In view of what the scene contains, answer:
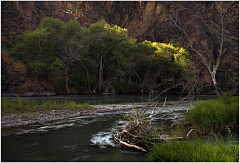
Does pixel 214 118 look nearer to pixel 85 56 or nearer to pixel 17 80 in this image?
pixel 17 80

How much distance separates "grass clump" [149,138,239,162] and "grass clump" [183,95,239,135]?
16.7ft

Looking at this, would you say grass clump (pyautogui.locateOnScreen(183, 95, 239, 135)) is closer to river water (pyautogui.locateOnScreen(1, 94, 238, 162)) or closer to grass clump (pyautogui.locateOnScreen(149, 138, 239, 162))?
river water (pyautogui.locateOnScreen(1, 94, 238, 162))

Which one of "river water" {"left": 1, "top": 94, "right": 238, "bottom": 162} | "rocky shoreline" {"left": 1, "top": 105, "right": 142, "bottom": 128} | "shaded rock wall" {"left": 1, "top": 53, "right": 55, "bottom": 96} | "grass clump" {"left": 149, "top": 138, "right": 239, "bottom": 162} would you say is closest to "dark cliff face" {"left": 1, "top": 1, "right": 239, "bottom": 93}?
"shaded rock wall" {"left": 1, "top": 53, "right": 55, "bottom": 96}

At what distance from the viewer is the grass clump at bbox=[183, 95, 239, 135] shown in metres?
11.2

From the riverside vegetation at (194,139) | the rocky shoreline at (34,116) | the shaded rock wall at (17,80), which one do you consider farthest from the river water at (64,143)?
the shaded rock wall at (17,80)

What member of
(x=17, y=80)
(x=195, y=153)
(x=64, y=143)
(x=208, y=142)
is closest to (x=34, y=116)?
(x=64, y=143)

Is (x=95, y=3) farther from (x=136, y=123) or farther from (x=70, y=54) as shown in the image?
(x=136, y=123)

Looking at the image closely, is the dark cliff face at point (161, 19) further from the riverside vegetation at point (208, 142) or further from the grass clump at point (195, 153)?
the grass clump at point (195, 153)

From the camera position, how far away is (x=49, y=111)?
17750mm

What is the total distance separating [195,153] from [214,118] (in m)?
6.45

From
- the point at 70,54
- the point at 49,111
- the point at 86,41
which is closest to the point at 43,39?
the point at 70,54

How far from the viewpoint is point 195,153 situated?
573 cm

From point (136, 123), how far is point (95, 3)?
3533 inches

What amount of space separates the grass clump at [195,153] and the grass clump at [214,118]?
16.7 ft
